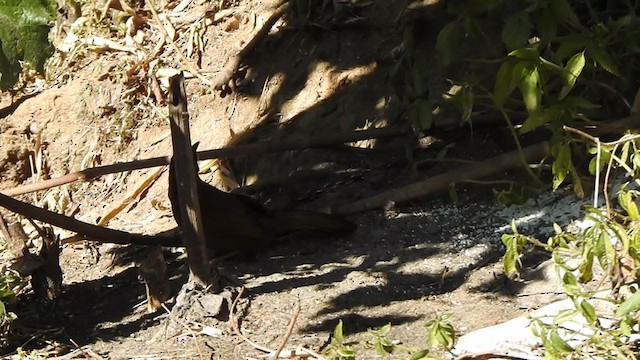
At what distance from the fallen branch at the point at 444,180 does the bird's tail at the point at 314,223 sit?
0.64 feet

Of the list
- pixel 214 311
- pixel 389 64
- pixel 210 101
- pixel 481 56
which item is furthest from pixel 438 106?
pixel 210 101

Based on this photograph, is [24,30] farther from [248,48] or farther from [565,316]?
[248,48]

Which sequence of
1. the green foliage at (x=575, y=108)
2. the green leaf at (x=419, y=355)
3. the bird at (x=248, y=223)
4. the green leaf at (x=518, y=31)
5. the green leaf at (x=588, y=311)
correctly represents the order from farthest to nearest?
1. the bird at (x=248, y=223)
2. the green leaf at (x=518, y=31)
3. the green leaf at (x=419, y=355)
4. the green foliage at (x=575, y=108)
5. the green leaf at (x=588, y=311)

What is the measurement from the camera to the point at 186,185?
4398 millimetres

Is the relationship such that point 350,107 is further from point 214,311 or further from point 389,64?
point 214,311

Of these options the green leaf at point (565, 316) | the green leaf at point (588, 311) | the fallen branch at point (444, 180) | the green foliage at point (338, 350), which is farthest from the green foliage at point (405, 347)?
the fallen branch at point (444, 180)

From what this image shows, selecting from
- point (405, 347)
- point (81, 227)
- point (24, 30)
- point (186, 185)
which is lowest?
point (405, 347)

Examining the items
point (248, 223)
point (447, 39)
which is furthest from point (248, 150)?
point (447, 39)

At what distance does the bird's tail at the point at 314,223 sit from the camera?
5.18m

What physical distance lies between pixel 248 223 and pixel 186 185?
31.7 inches

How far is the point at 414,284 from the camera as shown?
450 cm

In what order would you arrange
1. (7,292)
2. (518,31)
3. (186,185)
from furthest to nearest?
(7,292), (186,185), (518,31)

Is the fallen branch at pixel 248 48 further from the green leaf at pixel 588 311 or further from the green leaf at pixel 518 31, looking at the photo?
the green leaf at pixel 588 311

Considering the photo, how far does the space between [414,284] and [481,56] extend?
5.64 ft
